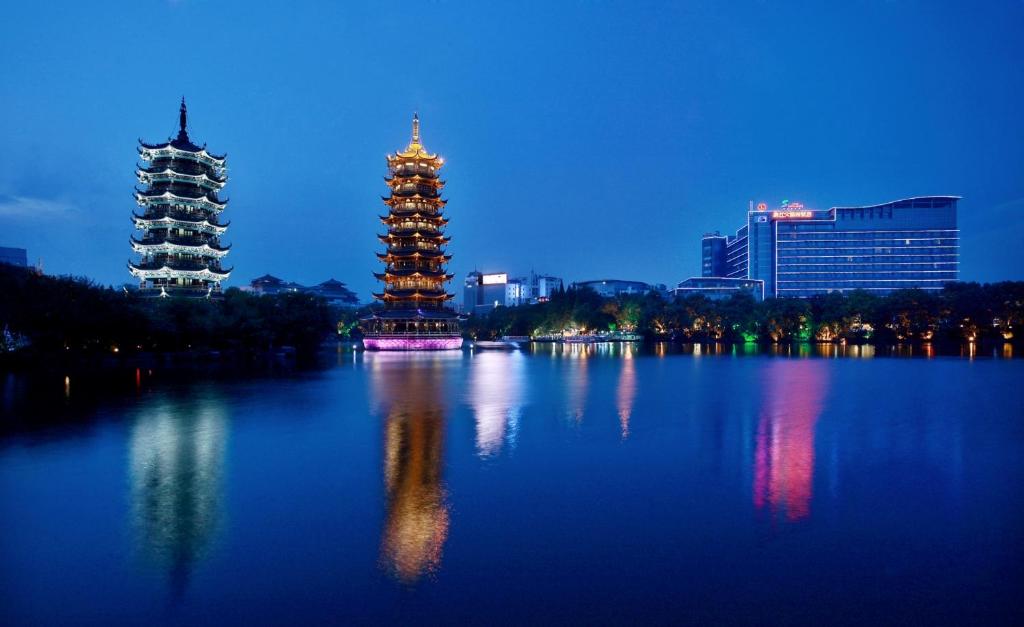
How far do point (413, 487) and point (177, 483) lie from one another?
3.78 metres

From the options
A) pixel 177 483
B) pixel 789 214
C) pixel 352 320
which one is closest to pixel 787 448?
pixel 177 483

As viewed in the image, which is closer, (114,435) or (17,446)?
(17,446)

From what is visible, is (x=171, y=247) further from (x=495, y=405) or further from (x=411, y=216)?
(x=495, y=405)

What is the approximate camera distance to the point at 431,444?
13250mm

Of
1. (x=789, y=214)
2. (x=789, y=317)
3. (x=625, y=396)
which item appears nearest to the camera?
(x=625, y=396)

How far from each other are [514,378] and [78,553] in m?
23.7

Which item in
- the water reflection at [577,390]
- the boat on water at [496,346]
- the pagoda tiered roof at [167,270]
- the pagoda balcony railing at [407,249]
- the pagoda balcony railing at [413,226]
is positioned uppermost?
the pagoda balcony railing at [413,226]

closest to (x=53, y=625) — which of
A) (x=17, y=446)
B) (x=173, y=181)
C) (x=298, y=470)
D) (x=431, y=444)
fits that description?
(x=298, y=470)

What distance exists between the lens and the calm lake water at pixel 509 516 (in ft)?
19.2

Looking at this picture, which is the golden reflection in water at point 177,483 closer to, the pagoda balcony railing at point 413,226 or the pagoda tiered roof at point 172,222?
the pagoda tiered roof at point 172,222

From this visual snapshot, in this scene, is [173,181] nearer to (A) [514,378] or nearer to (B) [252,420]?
(A) [514,378]

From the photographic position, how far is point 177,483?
10.0 meters

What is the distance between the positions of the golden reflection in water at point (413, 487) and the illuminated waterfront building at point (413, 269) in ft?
136

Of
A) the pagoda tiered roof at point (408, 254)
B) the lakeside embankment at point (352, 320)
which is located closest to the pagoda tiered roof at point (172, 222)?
the lakeside embankment at point (352, 320)
